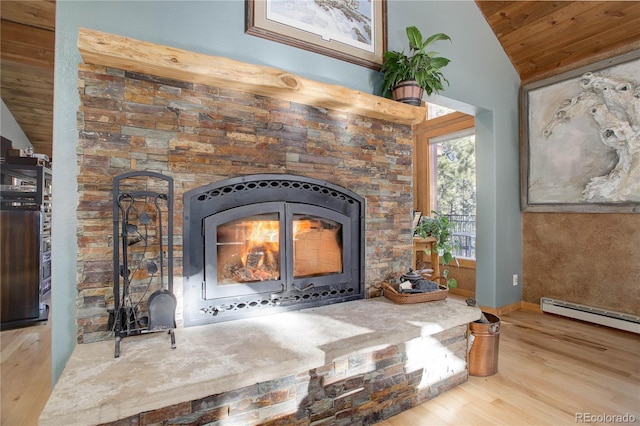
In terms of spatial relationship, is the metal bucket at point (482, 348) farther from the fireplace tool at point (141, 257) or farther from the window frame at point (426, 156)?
the window frame at point (426, 156)

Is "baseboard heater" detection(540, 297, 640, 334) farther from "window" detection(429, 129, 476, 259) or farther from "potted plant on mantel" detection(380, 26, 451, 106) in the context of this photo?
"potted plant on mantel" detection(380, 26, 451, 106)

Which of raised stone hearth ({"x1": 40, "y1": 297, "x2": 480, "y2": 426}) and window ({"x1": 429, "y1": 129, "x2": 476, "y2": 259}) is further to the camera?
window ({"x1": 429, "y1": 129, "x2": 476, "y2": 259})

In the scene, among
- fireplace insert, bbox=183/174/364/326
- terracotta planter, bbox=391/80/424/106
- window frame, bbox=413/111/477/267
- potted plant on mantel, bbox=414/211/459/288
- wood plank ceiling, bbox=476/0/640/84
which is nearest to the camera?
fireplace insert, bbox=183/174/364/326

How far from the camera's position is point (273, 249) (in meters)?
2.05

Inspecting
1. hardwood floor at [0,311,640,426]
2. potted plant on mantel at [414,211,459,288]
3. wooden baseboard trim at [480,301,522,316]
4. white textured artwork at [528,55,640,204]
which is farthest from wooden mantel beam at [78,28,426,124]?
wooden baseboard trim at [480,301,522,316]

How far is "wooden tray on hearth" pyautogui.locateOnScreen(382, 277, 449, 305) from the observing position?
2.18m

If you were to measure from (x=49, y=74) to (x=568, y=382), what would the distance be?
206 inches

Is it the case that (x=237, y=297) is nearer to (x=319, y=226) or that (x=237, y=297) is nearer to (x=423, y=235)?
(x=319, y=226)

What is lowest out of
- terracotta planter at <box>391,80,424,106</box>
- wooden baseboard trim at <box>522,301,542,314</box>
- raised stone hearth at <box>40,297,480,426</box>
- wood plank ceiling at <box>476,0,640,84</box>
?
wooden baseboard trim at <box>522,301,542,314</box>

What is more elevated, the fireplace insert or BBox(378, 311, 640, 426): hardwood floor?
the fireplace insert

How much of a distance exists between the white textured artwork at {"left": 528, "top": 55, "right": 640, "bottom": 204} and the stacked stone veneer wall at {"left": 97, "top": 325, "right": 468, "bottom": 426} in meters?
2.04

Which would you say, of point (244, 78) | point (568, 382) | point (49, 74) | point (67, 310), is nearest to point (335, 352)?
point (67, 310)

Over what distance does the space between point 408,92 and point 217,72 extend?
1301mm

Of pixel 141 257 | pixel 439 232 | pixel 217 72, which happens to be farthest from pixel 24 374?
pixel 439 232
